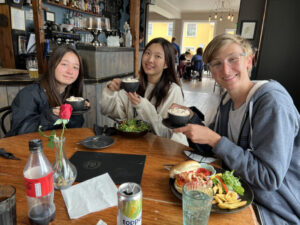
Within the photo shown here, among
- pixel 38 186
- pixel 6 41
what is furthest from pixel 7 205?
pixel 6 41

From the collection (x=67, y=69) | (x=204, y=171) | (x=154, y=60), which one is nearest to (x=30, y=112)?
(x=67, y=69)

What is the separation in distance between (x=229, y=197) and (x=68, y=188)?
627mm

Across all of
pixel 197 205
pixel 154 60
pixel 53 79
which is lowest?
pixel 197 205

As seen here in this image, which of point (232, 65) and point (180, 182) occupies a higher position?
point (232, 65)

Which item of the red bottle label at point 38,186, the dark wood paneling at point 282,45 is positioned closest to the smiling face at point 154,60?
the red bottle label at point 38,186

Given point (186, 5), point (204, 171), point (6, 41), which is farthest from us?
point (186, 5)

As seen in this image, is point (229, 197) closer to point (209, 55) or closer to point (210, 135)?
point (210, 135)

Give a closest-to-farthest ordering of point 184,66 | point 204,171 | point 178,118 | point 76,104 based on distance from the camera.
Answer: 1. point 204,171
2. point 178,118
3. point 76,104
4. point 184,66

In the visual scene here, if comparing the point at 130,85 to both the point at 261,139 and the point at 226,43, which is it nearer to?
the point at 226,43

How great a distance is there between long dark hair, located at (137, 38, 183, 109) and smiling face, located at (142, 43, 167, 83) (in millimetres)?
31

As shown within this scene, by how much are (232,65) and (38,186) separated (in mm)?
1076

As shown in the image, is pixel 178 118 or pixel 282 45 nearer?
pixel 178 118

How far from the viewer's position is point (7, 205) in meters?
0.54

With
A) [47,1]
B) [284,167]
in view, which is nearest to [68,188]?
[284,167]
